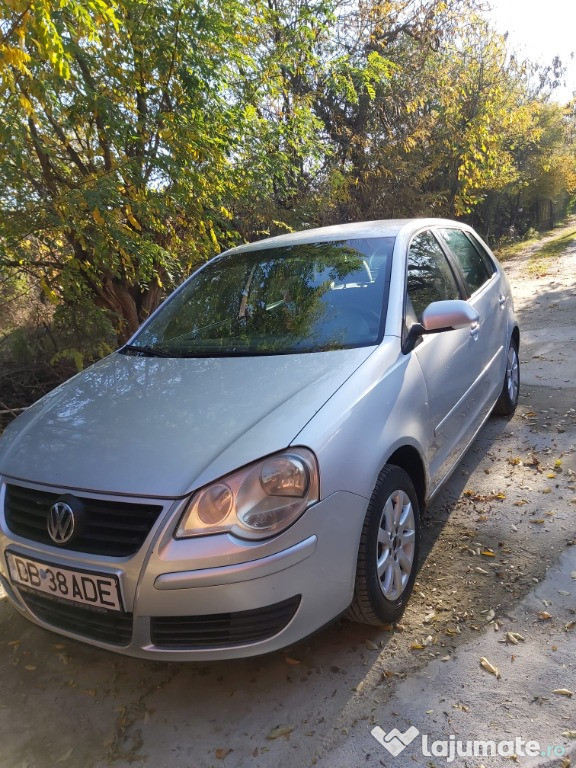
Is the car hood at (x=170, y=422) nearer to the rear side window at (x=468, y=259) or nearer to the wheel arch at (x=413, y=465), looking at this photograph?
the wheel arch at (x=413, y=465)

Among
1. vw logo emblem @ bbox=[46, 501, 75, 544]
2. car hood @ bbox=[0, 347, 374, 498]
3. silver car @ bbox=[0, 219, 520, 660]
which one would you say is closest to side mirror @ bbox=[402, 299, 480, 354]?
silver car @ bbox=[0, 219, 520, 660]

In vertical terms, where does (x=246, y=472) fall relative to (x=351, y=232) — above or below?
below

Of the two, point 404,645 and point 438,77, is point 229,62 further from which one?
point 438,77

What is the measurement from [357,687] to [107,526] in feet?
3.65

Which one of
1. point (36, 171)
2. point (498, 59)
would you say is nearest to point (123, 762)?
point (36, 171)

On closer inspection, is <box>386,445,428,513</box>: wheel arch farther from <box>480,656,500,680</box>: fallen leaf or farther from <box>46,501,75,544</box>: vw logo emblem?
<box>46,501,75,544</box>: vw logo emblem

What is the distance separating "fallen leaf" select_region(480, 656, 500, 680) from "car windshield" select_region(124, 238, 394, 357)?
53.7 inches

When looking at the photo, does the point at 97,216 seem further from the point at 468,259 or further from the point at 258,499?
the point at 258,499

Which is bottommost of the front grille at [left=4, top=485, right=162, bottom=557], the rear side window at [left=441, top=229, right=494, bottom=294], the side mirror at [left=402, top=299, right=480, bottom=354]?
the front grille at [left=4, top=485, right=162, bottom=557]

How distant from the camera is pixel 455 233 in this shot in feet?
13.3

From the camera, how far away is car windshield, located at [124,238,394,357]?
8.98ft

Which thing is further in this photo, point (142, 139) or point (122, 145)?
point (142, 139)

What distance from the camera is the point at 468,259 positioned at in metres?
4.05

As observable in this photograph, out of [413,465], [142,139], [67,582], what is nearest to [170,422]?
[67,582]
